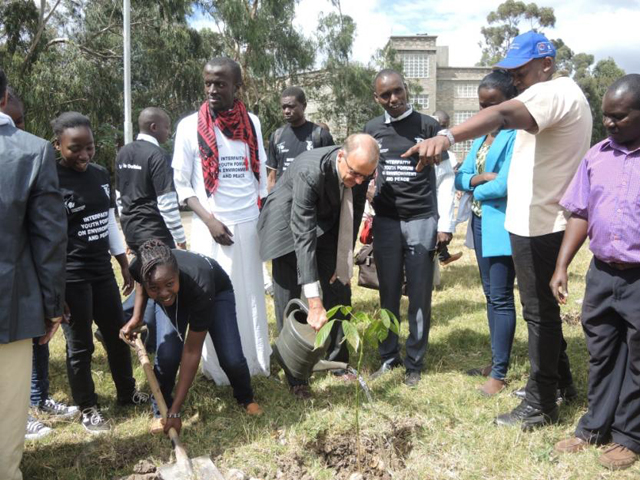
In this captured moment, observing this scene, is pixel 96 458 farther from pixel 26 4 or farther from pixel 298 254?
pixel 26 4

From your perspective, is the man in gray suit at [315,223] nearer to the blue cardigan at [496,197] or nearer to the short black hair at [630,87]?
the blue cardigan at [496,197]

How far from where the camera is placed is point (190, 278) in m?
3.24

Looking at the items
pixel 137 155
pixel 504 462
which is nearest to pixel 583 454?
pixel 504 462

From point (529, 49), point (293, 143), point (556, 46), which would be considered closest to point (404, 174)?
point (529, 49)

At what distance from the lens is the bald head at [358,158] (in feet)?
10.7

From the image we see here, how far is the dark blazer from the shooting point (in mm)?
3523

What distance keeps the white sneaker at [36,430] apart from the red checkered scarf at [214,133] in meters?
1.81

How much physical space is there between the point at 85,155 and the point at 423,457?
2.63 metres

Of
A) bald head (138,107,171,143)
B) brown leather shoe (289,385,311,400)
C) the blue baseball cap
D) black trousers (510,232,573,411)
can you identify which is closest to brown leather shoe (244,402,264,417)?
brown leather shoe (289,385,311,400)

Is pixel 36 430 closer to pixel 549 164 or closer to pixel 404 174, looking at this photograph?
pixel 404 174

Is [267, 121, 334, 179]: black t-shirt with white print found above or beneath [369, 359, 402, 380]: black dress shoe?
above

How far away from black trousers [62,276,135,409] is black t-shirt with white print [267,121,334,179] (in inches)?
107

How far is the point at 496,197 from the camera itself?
3.88 m

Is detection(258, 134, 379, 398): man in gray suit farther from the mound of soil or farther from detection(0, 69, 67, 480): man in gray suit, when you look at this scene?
detection(0, 69, 67, 480): man in gray suit
